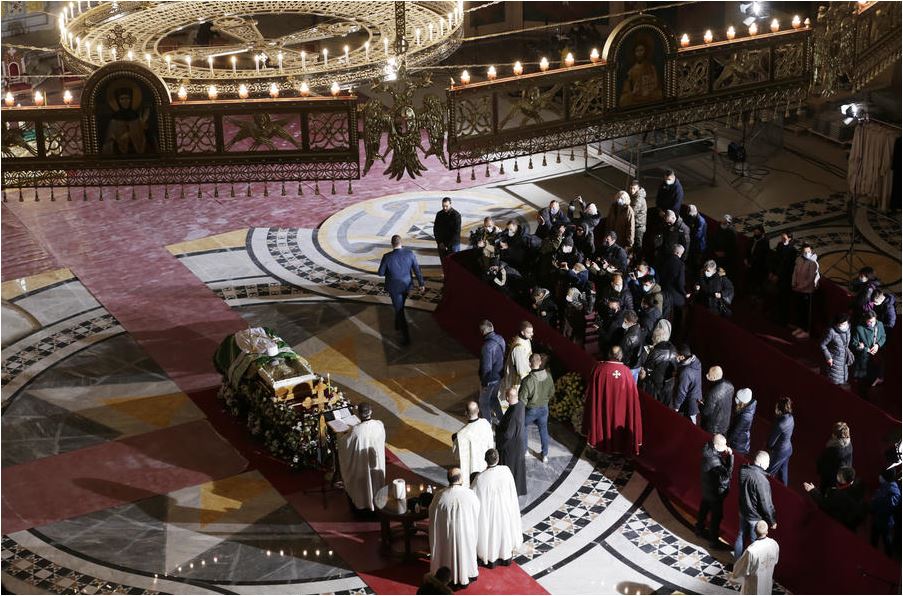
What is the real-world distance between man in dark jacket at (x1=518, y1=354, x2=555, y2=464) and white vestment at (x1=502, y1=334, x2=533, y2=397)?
0.47 metres

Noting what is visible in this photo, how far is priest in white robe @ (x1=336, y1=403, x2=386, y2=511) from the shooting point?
48.3 ft

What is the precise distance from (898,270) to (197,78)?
10.5 m

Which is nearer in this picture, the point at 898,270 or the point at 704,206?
the point at 898,270

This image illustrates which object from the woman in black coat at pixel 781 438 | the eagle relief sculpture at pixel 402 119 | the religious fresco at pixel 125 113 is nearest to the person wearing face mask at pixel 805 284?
the woman in black coat at pixel 781 438

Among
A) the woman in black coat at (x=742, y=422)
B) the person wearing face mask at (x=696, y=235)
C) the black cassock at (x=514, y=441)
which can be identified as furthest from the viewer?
the person wearing face mask at (x=696, y=235)

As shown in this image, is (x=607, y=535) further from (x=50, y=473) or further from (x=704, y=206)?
(x=704, y=206)

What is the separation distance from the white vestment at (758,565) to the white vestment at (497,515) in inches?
86.9

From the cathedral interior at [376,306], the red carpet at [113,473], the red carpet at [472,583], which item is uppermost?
the cathedral interior at [376,306]

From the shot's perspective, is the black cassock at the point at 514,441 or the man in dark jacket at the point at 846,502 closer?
the man in dark jacket at the point at 846,502

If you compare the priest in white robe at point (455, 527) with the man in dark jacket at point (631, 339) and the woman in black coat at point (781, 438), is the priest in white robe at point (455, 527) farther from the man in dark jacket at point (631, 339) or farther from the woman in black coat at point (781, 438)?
the man in dark jacket at point (631, 339)

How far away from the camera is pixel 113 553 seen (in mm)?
14477

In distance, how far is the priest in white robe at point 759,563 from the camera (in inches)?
512

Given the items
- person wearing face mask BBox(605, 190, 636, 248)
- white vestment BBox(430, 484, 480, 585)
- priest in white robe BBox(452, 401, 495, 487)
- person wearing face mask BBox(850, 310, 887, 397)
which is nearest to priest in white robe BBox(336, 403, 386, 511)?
priest in white robe BBox(452, 401, 495, 487)

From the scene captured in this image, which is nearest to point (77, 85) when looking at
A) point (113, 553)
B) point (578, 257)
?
point (578, 257)
